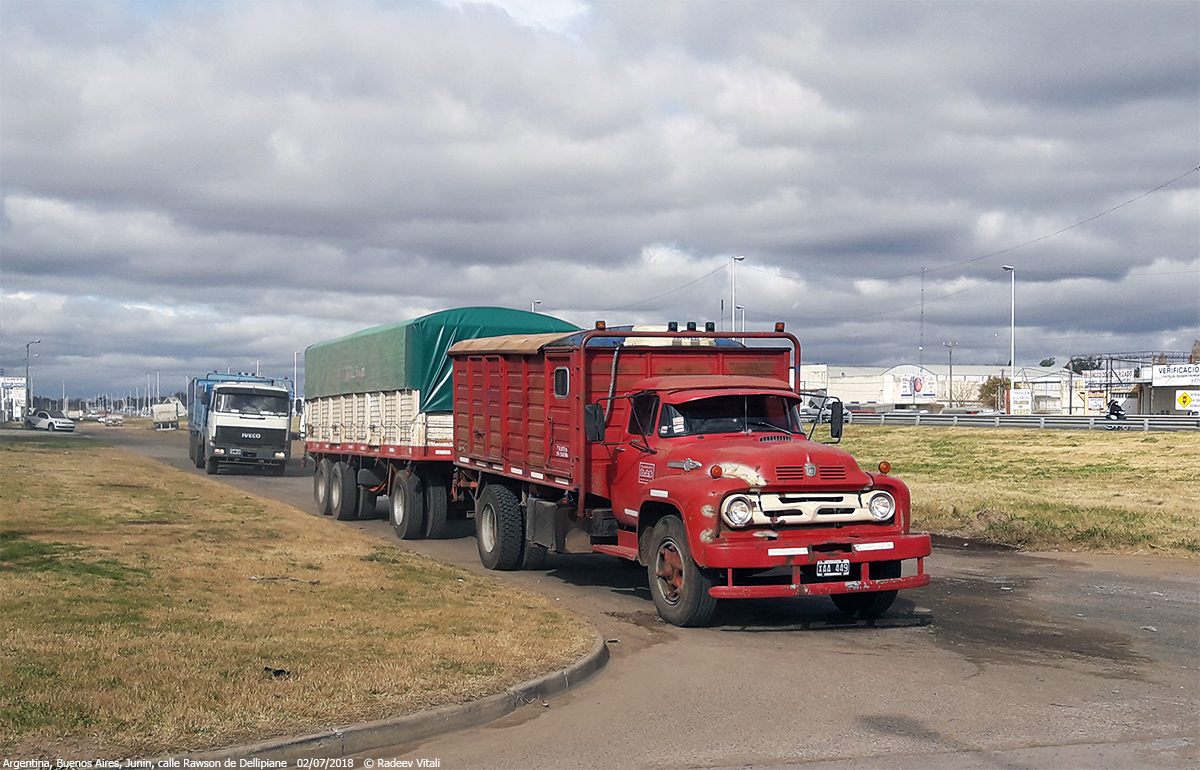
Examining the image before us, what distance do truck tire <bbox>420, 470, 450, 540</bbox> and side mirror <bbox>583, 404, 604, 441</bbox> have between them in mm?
6459

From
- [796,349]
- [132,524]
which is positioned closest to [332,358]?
[132,524]

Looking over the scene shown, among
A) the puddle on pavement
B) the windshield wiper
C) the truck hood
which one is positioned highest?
the windshield wiper

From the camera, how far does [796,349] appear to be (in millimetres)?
13320

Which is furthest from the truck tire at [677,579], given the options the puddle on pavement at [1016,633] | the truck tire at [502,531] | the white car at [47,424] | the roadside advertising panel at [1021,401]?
the white car at [47,424]

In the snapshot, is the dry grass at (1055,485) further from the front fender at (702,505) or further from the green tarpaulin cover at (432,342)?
the front fender at (702,505)

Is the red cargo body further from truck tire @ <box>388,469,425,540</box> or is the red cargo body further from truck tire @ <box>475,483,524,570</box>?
truck tire @ <box>388,469,425,540</box>

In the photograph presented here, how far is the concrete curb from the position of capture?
5.96 m

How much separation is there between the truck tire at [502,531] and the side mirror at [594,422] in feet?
9.25

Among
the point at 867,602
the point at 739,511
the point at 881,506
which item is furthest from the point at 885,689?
the point at 867,602

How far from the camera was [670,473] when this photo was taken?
1076cm

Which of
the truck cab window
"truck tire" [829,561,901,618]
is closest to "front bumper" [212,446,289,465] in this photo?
the truck cab window

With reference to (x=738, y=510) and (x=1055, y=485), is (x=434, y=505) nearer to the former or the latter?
(x=738, y=510)

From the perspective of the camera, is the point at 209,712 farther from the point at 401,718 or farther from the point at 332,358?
the point at 332,358

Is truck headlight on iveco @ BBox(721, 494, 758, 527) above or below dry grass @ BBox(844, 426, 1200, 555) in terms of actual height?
above
